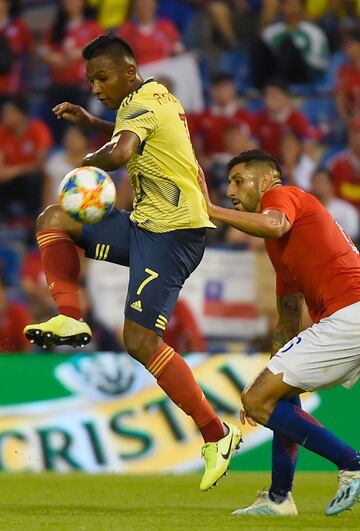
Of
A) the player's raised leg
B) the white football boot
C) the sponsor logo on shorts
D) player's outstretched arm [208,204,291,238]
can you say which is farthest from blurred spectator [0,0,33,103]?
the white football boot

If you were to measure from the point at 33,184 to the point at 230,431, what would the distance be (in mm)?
7306

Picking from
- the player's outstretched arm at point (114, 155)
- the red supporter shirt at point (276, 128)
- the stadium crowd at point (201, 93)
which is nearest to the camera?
the player's outstretched arm at point (114, 155)

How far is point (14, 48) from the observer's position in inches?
637

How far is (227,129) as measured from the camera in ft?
46.2

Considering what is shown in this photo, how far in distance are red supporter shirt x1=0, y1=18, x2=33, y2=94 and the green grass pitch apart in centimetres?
A: 763

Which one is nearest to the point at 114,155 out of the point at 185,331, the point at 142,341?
the point at 142,341

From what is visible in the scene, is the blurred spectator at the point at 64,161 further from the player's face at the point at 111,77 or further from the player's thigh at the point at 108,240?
the player's face at the point at 111,77

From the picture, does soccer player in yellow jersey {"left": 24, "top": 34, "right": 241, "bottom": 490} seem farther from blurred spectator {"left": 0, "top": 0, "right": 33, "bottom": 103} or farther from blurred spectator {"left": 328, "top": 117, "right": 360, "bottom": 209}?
blurred spectator {"left": 0, "top": 0, "right": 33, "bottom": 103}

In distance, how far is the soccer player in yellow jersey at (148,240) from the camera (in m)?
7.14

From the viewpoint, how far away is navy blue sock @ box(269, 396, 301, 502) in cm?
709

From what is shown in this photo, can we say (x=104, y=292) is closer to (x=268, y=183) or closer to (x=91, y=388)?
(x=91, y=388)

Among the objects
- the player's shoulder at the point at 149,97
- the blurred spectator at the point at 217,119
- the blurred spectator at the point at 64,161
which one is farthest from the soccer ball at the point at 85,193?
the blurred spectator at the point at 217,119

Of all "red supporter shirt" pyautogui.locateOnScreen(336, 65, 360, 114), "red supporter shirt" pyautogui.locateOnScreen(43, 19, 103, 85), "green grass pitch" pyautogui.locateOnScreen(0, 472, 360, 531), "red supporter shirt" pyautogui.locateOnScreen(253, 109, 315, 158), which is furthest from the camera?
"red supporter shirt" pyautogui.locateOnScreen(43, 19, 103, 85)

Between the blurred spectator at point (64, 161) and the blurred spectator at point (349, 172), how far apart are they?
278 cm
